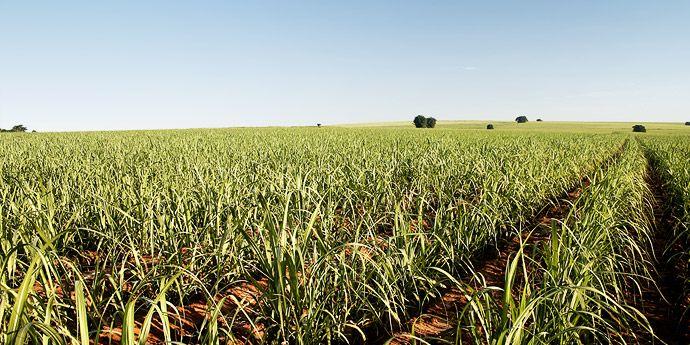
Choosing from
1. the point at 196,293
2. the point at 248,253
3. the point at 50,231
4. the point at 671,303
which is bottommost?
the point at 671,303

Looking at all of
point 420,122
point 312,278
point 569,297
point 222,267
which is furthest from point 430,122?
point 312,278

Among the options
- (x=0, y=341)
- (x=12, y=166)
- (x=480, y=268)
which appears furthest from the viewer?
(x=12, y=166)

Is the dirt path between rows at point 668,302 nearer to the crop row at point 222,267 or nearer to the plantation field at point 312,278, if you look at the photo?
the plantation field at point 312,278

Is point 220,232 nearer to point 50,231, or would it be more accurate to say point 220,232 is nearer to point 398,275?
point 50,231

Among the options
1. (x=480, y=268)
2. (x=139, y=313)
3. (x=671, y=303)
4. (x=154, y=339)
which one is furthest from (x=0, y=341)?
(x=671, y=303)

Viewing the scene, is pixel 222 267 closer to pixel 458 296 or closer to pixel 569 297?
pixel 458 296

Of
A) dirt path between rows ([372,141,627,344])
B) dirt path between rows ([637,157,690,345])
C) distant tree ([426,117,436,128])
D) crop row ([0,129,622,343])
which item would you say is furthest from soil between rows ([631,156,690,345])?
distant tree ([426,117,436,128])

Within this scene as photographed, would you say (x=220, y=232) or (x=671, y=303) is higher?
(x=220, y=232)

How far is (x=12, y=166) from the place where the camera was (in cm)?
713

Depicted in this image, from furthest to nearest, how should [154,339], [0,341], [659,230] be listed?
[659,230] < [154,339] < [0,341]

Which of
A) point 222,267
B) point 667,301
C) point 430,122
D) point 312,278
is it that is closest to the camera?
point 312,278

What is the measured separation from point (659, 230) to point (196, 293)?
19.6ft

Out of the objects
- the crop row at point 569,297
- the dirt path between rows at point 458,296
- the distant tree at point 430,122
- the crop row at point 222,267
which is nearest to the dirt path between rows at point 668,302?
the crop row at point 569,297

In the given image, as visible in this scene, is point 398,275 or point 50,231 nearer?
point 398,275
